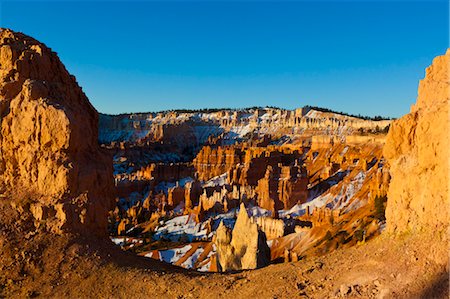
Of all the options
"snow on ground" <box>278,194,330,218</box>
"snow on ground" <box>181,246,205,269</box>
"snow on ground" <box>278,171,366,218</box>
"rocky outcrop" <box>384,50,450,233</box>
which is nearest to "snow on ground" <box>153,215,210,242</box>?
"snow on ground" <box>181,246,205,269</box>

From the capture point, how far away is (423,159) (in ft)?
26.1

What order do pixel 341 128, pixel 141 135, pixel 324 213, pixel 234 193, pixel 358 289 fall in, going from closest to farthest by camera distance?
1. pixel 358 289
2. pixel 324 213
3. pixel 234 193
4. pixel 341 128
5. pixel 141 135

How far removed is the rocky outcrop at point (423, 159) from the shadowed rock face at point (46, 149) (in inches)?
300

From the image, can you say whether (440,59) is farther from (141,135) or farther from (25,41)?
(141,135)

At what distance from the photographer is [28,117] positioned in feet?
34.7

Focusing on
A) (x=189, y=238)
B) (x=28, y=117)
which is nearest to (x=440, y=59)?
(x=28, y=117)

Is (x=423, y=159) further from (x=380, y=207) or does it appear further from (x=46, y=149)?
(x=380, y=207)

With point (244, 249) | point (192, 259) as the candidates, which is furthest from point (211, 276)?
point (192, 259)

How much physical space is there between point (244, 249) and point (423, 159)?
12.6m

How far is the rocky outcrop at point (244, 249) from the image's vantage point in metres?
18.3

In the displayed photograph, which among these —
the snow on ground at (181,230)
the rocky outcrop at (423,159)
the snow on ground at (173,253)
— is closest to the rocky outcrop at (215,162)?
the snow on ground at (181,230)

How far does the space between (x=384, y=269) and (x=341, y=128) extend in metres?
111

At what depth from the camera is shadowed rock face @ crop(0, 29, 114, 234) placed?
10.2 m

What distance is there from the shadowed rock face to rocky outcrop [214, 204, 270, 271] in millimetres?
8831
